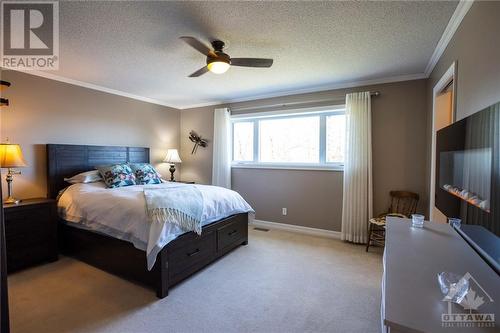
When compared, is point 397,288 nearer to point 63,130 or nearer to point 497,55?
point 497,55

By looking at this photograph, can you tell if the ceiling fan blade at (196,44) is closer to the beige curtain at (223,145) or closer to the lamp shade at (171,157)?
the beige curtain at (223,145)

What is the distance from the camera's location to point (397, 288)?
0.90 m

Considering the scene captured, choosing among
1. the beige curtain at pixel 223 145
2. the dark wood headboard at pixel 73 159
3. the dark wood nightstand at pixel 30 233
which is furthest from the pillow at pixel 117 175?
the beige curtain at pixel 223 145

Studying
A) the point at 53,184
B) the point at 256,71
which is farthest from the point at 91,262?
the point at 256,71

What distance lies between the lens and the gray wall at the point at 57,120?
3.06m

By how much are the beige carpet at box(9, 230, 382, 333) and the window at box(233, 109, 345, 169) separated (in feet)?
5.50

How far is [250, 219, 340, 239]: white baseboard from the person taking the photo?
12.8 ft

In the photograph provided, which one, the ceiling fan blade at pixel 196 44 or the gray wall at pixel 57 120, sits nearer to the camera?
the ceiling fan blade at pixel 196 44

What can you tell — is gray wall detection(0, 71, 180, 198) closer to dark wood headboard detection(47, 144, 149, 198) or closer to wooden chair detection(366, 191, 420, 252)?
dark wood headboard detection(47, 144, 149, 198)

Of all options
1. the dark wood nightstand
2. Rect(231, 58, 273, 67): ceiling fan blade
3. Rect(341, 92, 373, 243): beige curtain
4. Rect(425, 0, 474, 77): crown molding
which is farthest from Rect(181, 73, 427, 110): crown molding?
the dark wood nightstand

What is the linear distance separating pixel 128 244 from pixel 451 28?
11.7ft

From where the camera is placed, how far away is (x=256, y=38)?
231cm

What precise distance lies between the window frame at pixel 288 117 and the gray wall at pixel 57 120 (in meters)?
1.90

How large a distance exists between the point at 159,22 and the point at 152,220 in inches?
68.3
